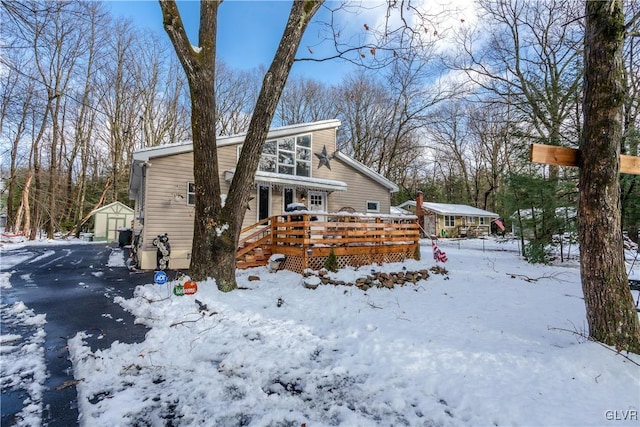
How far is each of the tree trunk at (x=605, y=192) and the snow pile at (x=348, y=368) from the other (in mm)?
353

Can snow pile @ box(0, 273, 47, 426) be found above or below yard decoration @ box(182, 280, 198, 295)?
below

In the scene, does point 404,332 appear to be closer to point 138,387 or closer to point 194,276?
point 138,387

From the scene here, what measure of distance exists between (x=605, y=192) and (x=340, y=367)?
303cm

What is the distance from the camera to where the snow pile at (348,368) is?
213 cm

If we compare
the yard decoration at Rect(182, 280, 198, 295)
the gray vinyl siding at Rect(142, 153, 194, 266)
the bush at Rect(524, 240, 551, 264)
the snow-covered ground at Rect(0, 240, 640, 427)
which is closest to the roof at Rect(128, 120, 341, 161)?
the gray vinyl siding at Rect(142, 153, 194, 266)

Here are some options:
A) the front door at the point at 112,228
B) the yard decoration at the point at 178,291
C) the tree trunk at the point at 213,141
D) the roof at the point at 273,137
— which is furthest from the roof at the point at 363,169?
the front door at the point at 112,228

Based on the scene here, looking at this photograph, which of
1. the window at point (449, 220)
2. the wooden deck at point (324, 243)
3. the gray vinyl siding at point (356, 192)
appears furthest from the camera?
the window at point (449, 220)

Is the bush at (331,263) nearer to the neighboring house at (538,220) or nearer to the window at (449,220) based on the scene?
the neighboring house at (538,220)

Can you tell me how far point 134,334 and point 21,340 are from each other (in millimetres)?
1164

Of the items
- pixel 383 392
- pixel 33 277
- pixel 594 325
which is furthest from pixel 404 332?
pixel 33 277

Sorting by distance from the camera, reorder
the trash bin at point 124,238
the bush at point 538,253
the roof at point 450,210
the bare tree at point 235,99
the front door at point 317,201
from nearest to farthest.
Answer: the bush at point 538,253 → the front door at point 317,201 → the trash bin at point 124,238 → the bare tree at point 235,99 → the roof at point 450,210

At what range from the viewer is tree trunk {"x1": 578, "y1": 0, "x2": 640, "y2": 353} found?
9.29 feet

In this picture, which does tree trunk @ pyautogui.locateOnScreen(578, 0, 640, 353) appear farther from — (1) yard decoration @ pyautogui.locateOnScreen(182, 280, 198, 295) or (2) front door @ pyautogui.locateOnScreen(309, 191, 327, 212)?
(2) front door @ pyautogui.locateOnScreen(309, 191, 327, 212)

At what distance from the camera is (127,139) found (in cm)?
2302
